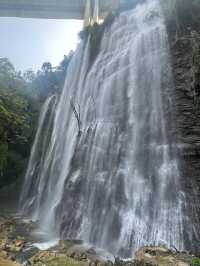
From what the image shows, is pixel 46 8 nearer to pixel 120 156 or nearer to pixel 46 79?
pixel 46 79

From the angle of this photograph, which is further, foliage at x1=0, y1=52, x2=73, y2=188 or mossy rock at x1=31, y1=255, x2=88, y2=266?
foliage at x1=0, y1=52, x2=73, y2=188

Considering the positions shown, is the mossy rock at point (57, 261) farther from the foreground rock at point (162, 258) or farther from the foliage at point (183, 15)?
the foliage at point (183, 15)

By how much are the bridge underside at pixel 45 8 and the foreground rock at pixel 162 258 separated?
3219 centimetres

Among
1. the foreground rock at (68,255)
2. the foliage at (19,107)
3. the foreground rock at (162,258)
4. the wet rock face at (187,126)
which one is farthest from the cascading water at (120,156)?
the foliage at (19,107)

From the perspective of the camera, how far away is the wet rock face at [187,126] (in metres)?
11.3

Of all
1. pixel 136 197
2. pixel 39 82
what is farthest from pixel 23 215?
pixel 39 82

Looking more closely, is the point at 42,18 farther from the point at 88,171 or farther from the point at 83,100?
the point at 88,171

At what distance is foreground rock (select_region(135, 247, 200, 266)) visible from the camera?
7.98m

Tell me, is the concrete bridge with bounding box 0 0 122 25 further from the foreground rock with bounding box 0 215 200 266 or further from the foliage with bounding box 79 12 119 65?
the foreground rock with bounding box 0 215 200 266

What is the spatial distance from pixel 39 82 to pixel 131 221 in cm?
2514

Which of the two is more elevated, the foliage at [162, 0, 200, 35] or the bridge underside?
the bridge underside

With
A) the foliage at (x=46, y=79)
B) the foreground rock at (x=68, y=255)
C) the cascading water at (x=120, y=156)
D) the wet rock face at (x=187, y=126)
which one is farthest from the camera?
the foliage at (x=46, y=79)

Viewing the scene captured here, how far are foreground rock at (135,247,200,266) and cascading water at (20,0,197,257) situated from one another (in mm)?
1504

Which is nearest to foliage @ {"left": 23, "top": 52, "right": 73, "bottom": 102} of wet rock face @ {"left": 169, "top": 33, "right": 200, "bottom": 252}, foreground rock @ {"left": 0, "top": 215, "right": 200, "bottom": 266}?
wet rock face @ {"left": 169, "top": 33, "right": 200, "bottom": 252}
